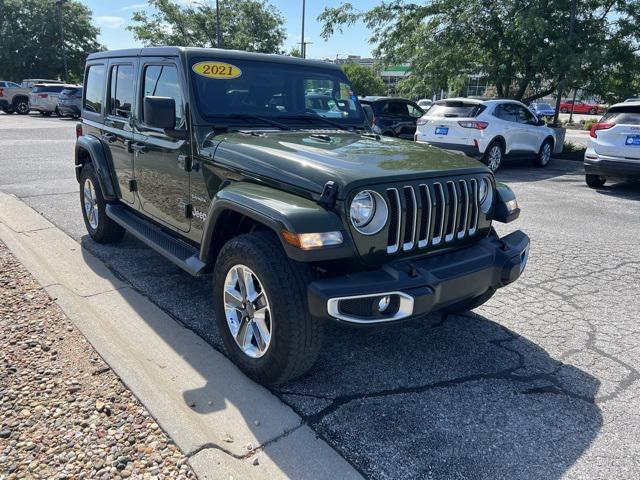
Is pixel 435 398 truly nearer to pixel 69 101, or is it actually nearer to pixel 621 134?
pixel 621 134

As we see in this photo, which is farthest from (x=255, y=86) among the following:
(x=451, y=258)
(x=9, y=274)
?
(x=9, y=274)

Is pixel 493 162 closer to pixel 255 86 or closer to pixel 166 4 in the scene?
pixel 255 86

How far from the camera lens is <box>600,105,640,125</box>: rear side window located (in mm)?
8688

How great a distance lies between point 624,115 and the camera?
29.0 ft

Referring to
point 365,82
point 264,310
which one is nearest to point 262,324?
point 264,310

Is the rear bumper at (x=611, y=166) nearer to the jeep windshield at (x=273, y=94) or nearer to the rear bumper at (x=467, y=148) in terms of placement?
the rear bumper at (x=467, y=148)

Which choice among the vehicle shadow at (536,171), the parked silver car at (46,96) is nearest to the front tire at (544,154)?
the vehicle shadow at (536,171)

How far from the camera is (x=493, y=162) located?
1120 cm

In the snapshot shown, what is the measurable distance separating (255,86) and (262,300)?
6.09 feet

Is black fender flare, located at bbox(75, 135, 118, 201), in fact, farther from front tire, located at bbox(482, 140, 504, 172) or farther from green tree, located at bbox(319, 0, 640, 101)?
green tree, located at bbox(319, 0, 640, 101)

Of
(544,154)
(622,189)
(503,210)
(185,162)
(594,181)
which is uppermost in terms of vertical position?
(185,162)

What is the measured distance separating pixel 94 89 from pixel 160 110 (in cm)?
260

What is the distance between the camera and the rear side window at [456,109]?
10797mm

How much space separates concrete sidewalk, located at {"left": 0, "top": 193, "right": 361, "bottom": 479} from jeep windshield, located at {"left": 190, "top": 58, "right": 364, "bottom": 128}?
5.25ft
